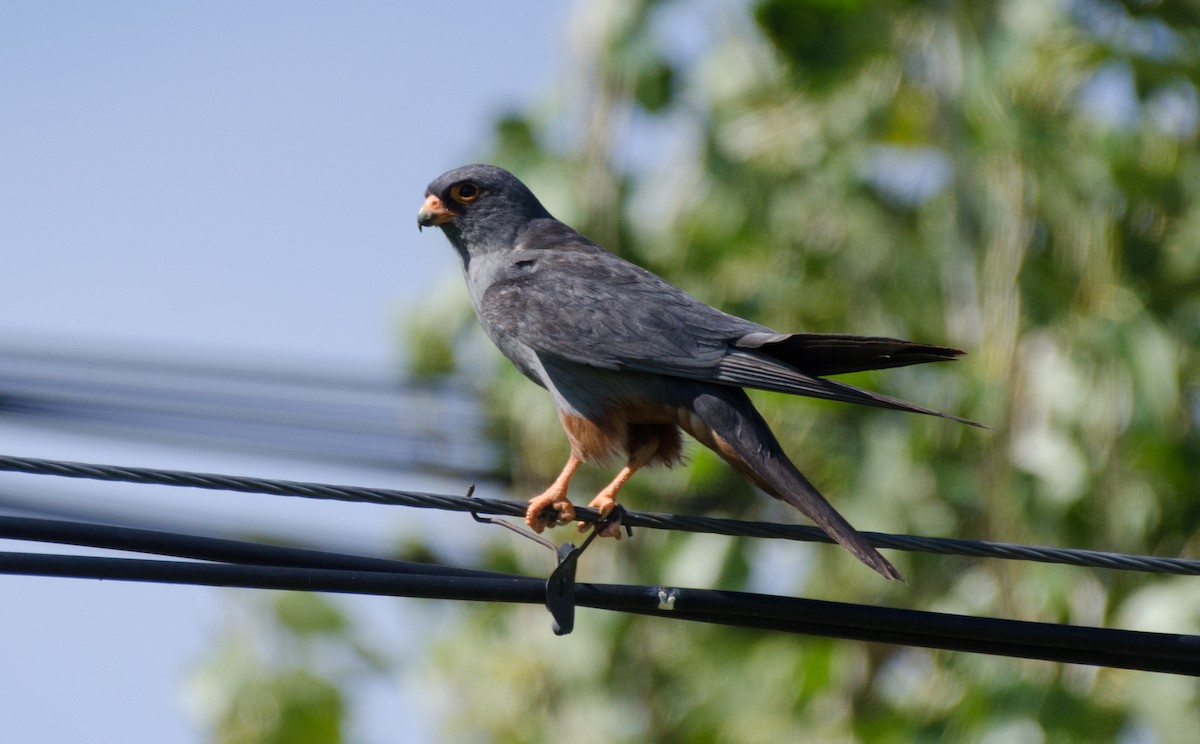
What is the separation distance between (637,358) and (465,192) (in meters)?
1.48

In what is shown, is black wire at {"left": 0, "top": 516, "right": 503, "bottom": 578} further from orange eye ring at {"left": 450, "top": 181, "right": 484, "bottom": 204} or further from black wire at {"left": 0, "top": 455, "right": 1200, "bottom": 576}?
orange eye ring at {"left": 450, "top": 181, "right": 484, "bottom": 204}

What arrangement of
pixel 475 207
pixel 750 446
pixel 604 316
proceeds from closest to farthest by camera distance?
pixel 750 446, pixel 604 316, pixel 475 207

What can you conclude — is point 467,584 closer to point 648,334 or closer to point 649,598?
point 649,598

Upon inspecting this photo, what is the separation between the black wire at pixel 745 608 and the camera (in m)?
3.03

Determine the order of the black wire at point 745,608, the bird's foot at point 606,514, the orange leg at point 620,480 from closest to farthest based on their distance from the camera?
the black wire at point 745,608 < the bird's foot at point 606,514 < the orange leg at point 620,480

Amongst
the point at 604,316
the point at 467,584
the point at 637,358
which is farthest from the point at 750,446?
the point at 467,584

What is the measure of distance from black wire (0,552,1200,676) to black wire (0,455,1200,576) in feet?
0.52

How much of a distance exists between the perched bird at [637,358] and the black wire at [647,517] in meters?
0.20

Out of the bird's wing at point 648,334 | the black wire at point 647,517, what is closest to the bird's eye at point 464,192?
the bird's wing at point 648,334

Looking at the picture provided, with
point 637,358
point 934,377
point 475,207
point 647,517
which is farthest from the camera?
point 934,377

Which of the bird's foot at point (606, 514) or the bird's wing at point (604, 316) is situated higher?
the bird's wing at point (604, 316)

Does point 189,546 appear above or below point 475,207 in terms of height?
below

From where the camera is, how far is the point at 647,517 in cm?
354

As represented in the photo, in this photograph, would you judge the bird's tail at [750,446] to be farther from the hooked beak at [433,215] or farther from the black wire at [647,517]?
the hooked beak at [433,215]
